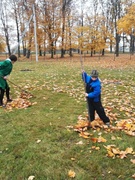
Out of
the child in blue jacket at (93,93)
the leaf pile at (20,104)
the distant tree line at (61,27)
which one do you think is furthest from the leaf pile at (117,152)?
the distant tree line at (61,27)

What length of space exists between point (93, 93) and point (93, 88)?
13 centimetres

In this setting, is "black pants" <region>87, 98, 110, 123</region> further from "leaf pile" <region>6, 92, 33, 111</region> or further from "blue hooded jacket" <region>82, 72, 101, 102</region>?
"leaf pile" <region>6, 92, 33, 111</region>

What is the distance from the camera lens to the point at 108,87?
9.38m

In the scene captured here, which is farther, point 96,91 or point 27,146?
point 96,91

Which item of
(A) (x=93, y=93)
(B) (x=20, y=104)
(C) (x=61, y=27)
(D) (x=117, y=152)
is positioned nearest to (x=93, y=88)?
(A) (x=93, y=93)

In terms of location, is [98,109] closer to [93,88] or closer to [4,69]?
[93,88]

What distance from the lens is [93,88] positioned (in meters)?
4.77

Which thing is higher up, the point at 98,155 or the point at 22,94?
the point at 22,94

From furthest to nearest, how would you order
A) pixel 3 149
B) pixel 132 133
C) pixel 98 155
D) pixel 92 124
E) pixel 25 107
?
pixel 25 107 → pixel 92 124 → pixel 132 133 → pixel 3 149 → pixel 98 155

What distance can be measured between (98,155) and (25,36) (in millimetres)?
32744

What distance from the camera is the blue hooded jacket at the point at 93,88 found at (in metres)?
4.73

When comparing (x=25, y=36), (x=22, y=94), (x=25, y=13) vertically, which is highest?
(x=25, y=13)

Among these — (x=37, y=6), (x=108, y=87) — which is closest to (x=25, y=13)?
(x=37, y=6)

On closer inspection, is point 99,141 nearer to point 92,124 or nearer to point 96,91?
point 92,124
